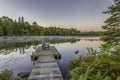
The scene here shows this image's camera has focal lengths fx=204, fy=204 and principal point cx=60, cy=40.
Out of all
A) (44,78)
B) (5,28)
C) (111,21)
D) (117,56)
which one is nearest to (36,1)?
(5,28)

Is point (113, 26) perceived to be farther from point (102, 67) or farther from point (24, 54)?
point (102, 67)

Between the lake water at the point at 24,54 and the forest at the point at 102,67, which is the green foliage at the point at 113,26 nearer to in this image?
the lake water at the point at 24,54

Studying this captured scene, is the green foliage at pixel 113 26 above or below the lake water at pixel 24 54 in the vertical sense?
above

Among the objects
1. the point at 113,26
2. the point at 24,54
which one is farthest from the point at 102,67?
the point at 24,54

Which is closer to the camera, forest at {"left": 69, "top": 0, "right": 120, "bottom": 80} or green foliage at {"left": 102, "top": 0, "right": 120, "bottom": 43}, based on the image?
forest at {"left": 69, "top": 0, "right": 120, "bottom": 80}

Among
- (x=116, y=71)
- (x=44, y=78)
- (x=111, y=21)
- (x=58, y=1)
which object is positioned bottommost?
(x=44, y=78)

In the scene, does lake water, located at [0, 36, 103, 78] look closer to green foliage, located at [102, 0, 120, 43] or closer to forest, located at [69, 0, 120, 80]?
green foliage, located at [102, 0, 120, 43]

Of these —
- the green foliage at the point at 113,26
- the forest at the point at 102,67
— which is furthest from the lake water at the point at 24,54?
the forest at the point at 102,67

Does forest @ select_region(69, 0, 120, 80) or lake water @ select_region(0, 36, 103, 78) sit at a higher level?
forest @ select_region(69, 0, 120, 80)

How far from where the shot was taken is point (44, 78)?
11641 millimetres

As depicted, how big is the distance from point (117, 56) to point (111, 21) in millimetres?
20169

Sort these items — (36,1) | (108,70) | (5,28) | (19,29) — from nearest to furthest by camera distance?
(108,70)
(36,1)
(5,28)
(19,29)

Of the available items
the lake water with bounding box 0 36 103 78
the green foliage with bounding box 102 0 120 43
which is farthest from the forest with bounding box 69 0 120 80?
the green foliage with bounding box 102 0 120 43

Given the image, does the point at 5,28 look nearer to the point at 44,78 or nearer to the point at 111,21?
the point at 111,21
